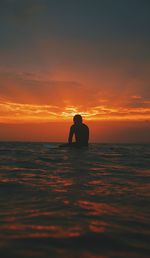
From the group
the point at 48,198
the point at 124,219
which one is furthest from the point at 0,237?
the point at 48,198

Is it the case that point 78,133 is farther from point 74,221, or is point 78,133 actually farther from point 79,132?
point 74,221

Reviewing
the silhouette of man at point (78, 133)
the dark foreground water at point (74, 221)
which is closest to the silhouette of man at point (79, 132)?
the silhouette of man at point (78, 133)

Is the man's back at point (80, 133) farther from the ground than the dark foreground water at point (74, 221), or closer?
farther from the ground

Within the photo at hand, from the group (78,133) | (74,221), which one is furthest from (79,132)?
(74,221)

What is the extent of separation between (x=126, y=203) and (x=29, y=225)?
9.06ft

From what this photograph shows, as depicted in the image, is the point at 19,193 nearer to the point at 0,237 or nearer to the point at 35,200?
the point at 35,200

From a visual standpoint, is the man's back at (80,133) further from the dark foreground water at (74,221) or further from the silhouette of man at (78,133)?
the dark foreground water at (74,221)

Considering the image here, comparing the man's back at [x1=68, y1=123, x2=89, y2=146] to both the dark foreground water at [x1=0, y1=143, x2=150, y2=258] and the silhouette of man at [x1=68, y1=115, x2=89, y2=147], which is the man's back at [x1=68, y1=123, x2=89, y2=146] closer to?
the silhouette of man at [x1=68, y1=115, x2=89, y2=147]

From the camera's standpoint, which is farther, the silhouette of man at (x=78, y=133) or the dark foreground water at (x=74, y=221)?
the silhouette of man at (x=78, y=133)

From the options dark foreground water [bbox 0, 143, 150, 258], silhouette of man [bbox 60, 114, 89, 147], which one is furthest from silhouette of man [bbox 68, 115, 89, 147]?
dark foreground water [bbox 0, 143, 150, 258]

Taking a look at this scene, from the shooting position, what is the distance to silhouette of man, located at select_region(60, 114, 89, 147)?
40438mm

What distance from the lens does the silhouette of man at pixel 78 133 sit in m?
40.4

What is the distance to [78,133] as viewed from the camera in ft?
133

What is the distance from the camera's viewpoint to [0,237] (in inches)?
159
